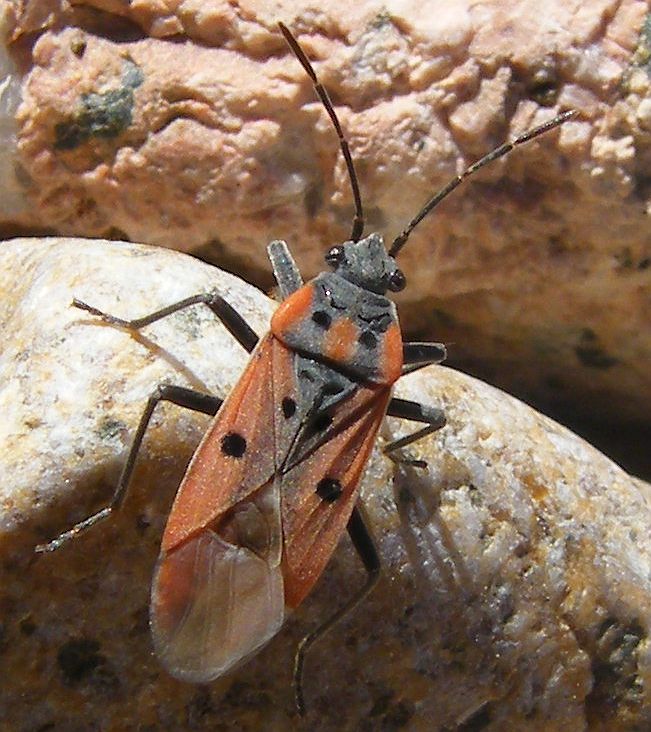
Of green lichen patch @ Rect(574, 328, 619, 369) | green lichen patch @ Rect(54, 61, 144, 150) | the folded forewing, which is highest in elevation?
green lichen patch @ Rect(54, 61, 144, 150)

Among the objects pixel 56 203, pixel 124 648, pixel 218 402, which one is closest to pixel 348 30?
pixel 56 203

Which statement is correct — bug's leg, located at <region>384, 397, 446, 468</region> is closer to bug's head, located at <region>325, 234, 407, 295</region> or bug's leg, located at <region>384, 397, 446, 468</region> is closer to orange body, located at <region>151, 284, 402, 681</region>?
orange body, located at <region>151, 284, 402, 681</region>

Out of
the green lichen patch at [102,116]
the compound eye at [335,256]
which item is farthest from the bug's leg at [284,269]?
the green lichen patch at [102,116]

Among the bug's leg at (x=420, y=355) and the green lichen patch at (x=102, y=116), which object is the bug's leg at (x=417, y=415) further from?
the green lichen patch at (x=102, y=116)

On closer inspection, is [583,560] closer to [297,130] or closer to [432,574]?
[432,574]

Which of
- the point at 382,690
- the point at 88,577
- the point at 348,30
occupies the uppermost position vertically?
the point at 348,30

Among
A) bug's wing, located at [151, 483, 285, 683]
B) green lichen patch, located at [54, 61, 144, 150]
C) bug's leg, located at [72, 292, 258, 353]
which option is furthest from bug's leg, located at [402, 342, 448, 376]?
green lichen patch, located at [54, 61, 144, 150]

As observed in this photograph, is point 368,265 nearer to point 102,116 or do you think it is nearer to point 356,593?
point 356,593
